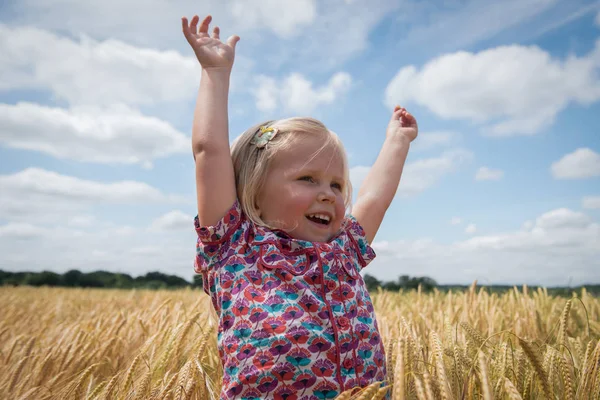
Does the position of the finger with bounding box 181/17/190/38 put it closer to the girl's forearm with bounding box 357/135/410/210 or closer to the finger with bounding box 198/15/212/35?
the finger with bounding box 198/15/212/35

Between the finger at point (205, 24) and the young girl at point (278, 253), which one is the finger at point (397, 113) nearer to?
the young girl at point (278, 253)

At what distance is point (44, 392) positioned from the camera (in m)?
1.76

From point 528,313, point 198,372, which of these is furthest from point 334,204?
point 528,313

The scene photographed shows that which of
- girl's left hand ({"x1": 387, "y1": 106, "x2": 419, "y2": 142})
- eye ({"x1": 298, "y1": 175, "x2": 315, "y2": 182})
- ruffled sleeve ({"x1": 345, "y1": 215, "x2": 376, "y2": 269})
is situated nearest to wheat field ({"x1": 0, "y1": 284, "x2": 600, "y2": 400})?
ruffled sleeve ({"x1": 345, "y1": 215, "x2": 376, "y2": 269})

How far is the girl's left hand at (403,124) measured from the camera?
6.81 ft

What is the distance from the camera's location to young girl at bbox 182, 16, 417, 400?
1.28 m

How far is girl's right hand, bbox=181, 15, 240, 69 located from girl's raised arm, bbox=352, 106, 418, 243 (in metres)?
0.68

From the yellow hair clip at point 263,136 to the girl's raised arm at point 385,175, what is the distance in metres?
0.43

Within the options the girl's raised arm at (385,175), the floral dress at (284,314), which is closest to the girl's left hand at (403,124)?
the girl's raised arm at (385,175)

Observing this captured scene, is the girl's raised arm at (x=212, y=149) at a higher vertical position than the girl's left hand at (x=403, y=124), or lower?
lower

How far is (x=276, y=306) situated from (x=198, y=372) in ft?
1.23

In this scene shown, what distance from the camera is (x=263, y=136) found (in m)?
1.63

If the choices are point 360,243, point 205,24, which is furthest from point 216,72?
point 360,243

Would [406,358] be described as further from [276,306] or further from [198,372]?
[198,372]
